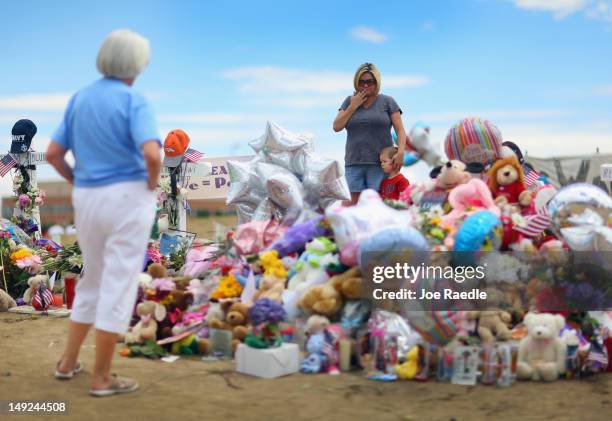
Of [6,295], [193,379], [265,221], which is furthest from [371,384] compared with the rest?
[6,295]

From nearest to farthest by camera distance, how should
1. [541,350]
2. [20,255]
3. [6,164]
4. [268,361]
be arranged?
[268,361]
[541,350]
[20,255]
[6,164]

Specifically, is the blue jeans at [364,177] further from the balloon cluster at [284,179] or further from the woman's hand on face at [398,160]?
the balloon cluster at [284,179]

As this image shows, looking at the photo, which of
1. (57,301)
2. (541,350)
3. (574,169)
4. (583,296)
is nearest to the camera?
(541,350)

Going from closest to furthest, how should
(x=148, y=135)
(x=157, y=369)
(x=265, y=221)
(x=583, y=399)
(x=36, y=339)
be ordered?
(x=148, y=135) < (x=583, y=399) < (x=157, y=369) < (x=36, y=339) < (x=265, y=221)

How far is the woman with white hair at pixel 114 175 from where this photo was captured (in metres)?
4.15

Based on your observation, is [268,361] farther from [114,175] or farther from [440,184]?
[440,184]

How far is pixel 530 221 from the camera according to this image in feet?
18.5

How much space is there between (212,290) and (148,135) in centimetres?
214

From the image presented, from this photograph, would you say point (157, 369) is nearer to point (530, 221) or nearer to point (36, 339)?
point (36, 339)

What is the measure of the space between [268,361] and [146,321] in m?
1.27

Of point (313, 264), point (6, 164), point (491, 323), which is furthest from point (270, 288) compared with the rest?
point (6, 164)

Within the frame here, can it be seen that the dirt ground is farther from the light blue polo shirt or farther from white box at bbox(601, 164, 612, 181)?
white box at bbox(601, 164, 612, 181)

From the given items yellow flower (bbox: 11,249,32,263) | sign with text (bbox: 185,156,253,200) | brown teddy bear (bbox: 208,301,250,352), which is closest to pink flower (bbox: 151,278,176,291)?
brown teddy bear (bbox: 208,301,250,352)

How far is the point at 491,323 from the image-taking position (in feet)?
16.7
